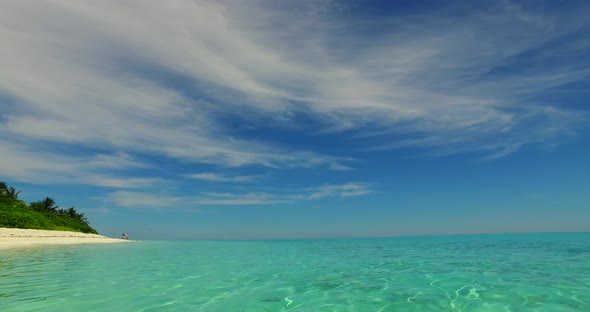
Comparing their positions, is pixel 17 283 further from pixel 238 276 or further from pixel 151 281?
pixel 238 276

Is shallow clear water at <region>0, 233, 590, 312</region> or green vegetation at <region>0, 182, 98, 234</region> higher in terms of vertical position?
green vegetation at <region>0, 182, 98, 234</region>

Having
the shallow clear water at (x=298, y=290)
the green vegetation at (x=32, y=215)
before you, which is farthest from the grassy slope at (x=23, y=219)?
the shallow clear water at (x=298, y=290)

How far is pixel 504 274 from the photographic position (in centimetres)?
1304

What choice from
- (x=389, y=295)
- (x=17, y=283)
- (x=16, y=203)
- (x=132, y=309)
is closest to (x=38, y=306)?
(x=132, y=309)

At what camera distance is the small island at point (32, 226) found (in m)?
36.4

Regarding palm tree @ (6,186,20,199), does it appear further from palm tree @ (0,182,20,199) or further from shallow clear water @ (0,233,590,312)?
shallow clear water @ (0,233,590,312)

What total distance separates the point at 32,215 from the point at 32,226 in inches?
176

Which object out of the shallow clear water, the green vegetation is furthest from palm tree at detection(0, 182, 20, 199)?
the shallow clear water

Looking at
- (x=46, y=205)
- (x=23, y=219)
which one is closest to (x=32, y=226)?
(x=23, y=219)

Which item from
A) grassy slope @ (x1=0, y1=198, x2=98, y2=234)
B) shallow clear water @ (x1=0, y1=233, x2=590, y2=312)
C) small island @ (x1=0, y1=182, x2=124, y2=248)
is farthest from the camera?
grassy slope @ (x1=0, y1=198, x2=98, y2=234)

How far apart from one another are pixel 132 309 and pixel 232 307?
7.45ft

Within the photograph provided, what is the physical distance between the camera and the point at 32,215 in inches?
1959

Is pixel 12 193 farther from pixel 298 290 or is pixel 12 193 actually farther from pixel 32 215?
pixel 298 290

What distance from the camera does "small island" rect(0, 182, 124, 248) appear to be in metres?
36.4
